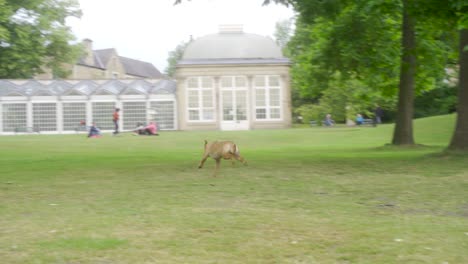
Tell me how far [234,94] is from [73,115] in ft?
40.7

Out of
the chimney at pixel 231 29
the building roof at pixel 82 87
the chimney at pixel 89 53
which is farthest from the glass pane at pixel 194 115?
the chimney at pixel 89 53

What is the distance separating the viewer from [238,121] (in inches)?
1766

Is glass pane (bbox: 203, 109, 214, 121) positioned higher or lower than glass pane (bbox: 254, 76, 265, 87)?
lower

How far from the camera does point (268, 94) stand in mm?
44812

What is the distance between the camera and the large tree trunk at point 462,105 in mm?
13516

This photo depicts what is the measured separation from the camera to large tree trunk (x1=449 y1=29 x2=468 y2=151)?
13.5 m

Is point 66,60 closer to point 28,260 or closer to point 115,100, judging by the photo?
point 115,100

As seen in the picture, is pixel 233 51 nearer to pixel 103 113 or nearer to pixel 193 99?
pixel 193 99

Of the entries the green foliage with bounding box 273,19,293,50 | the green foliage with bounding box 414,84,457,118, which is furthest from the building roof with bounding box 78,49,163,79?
the green foliage with bounding box 414,84,457,118

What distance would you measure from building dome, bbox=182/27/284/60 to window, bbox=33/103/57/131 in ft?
36.4

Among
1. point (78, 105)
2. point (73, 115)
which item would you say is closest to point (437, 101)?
point (78, 105)

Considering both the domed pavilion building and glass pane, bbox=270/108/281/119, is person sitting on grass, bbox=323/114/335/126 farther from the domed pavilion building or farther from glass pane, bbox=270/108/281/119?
glass pane, bbox=270/108/281/119

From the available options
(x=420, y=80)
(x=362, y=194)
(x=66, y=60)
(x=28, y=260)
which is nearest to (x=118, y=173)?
(x=362, y=194)

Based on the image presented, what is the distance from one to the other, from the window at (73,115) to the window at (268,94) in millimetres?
13337
